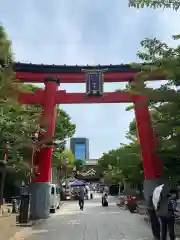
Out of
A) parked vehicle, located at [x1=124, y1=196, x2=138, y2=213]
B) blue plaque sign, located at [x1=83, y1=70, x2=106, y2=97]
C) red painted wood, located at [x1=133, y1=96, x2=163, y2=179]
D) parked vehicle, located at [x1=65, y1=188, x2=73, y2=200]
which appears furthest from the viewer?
parked vehicle, located at [x1=65, y1=188, x2=73, y2=200]

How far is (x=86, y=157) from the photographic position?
110000 millimetres

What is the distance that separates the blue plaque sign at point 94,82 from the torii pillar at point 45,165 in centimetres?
188

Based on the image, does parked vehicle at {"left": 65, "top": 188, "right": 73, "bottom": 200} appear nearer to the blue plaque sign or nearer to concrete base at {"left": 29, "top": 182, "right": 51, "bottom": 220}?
concrete base at {"left": 29, "top": 182, "right": 51, "bottom": 220}

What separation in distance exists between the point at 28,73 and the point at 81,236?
38.6 feet

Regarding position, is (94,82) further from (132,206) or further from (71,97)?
(132,206)

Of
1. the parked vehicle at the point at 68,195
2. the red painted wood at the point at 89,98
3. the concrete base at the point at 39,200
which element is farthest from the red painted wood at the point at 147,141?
the parked vehicle at the point at 68,195

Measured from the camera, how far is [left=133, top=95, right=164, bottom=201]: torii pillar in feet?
64.3

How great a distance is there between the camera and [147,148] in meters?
20.1

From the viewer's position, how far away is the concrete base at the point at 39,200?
735 inches

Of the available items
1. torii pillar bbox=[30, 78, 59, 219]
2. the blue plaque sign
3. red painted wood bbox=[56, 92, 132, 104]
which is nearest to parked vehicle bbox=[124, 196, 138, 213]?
torii pillar bbox=[30, 78, 59, 219]

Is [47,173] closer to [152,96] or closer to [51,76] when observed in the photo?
[51,76]

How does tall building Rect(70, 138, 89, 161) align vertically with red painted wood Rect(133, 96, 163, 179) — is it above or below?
above

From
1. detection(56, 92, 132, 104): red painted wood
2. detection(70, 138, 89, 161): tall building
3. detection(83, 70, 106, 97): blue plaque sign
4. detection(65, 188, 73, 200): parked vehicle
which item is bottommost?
detection(65, 188, 73, 200): parked vehicle

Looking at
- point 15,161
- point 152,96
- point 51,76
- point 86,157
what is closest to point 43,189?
point 15,161
